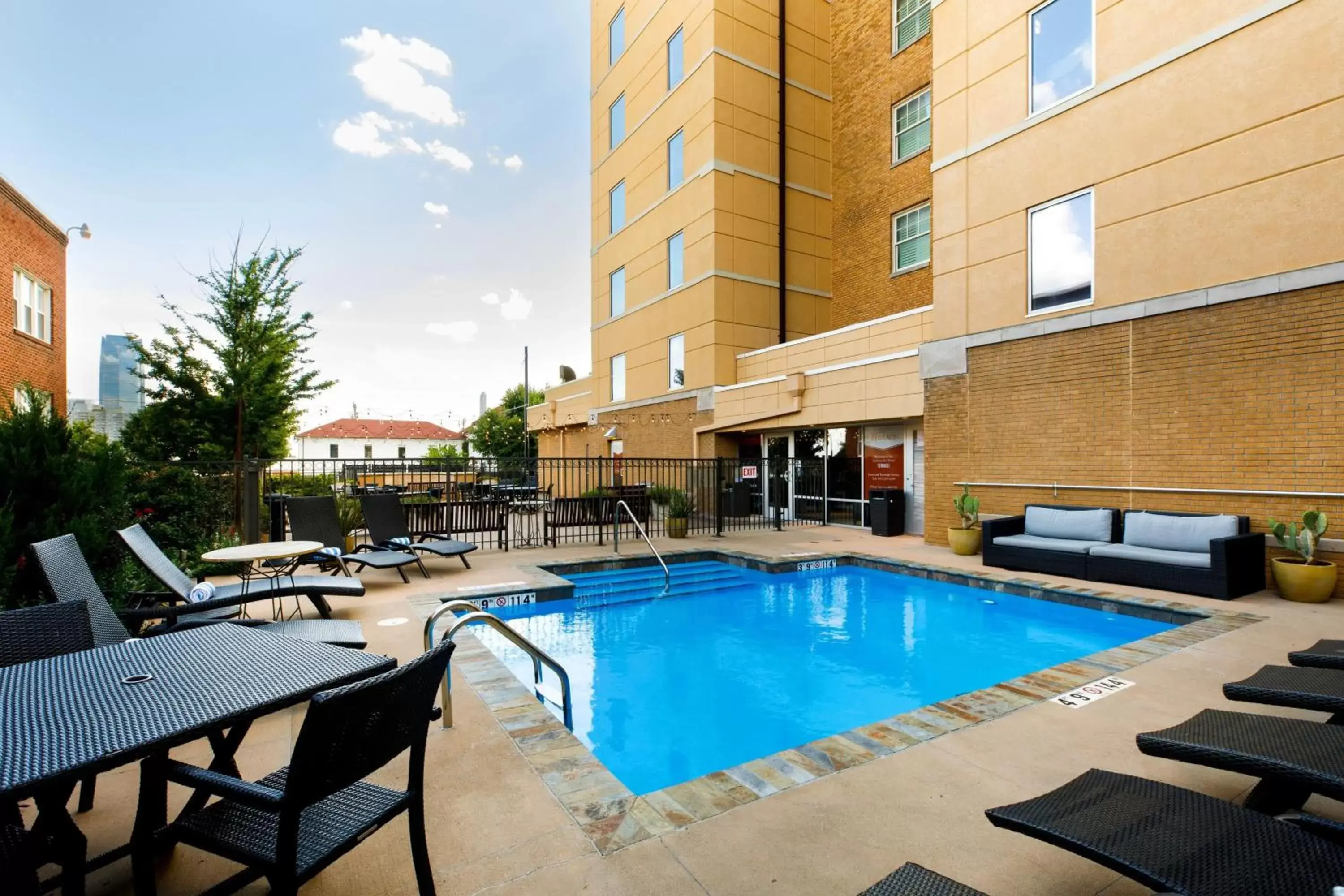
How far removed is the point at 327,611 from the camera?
223 inches

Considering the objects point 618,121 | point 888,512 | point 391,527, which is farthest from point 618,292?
point 391,527

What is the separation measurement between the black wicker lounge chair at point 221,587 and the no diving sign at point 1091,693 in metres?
5.50

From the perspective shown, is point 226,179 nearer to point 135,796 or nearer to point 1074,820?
point 135,796

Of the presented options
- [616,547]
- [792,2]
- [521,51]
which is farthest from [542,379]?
[616,547]

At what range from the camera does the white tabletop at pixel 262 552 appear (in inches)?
193

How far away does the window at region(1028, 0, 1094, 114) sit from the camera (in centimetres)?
902

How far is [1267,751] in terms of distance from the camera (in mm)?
2154

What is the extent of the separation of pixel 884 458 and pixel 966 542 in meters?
4.49

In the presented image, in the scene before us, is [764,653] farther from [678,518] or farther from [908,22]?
[908,22]

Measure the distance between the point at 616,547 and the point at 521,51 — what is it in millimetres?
20026

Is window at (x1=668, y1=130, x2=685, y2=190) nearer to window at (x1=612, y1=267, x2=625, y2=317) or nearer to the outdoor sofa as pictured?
window at (x1=612, y1=267, x2=625, y2=317)

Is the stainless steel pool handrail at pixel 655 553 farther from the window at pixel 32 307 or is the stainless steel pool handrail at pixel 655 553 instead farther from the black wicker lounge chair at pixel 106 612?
the window at pixel 32 307

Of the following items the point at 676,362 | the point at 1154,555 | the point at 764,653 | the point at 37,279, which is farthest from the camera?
the point at 676,362

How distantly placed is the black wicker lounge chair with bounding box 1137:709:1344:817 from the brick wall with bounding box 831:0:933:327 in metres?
14.1
